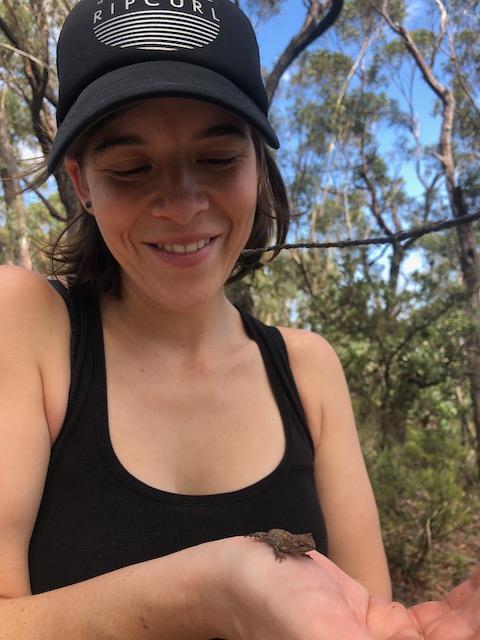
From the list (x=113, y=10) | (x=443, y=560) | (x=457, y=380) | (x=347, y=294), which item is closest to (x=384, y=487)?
(x=443, y=560)

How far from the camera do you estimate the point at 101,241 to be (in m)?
1.42

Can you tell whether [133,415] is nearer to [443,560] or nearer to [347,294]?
[443,560]

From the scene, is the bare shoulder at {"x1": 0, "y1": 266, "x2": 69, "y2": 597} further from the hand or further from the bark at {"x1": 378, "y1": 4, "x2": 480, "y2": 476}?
the bark at {"x1": 378, "y1": 4, "x2": 480, "y2": 476}

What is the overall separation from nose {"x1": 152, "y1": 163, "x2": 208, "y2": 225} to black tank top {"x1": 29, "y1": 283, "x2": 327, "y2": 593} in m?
0.36

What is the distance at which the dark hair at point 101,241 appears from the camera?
1.38 meters

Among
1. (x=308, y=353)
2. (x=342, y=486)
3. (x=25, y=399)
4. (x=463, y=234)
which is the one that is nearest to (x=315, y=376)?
(x=308, y=353)

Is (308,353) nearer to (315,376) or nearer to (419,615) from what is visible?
(315,376)

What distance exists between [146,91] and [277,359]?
2.58 feet

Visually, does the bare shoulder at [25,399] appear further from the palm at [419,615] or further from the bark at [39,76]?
the bark at [39,76]

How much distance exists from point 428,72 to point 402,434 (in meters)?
6.26

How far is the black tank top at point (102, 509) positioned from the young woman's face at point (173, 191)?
253mm

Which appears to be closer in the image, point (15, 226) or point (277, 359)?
point (277, 359)

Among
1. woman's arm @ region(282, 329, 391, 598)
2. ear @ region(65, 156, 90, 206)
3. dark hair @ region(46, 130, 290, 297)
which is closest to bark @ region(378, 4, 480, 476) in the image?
dark hair @ region(46, 130, 290, 297)

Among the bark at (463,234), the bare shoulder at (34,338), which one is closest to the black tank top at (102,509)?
the bare shoulder at (34,338)
